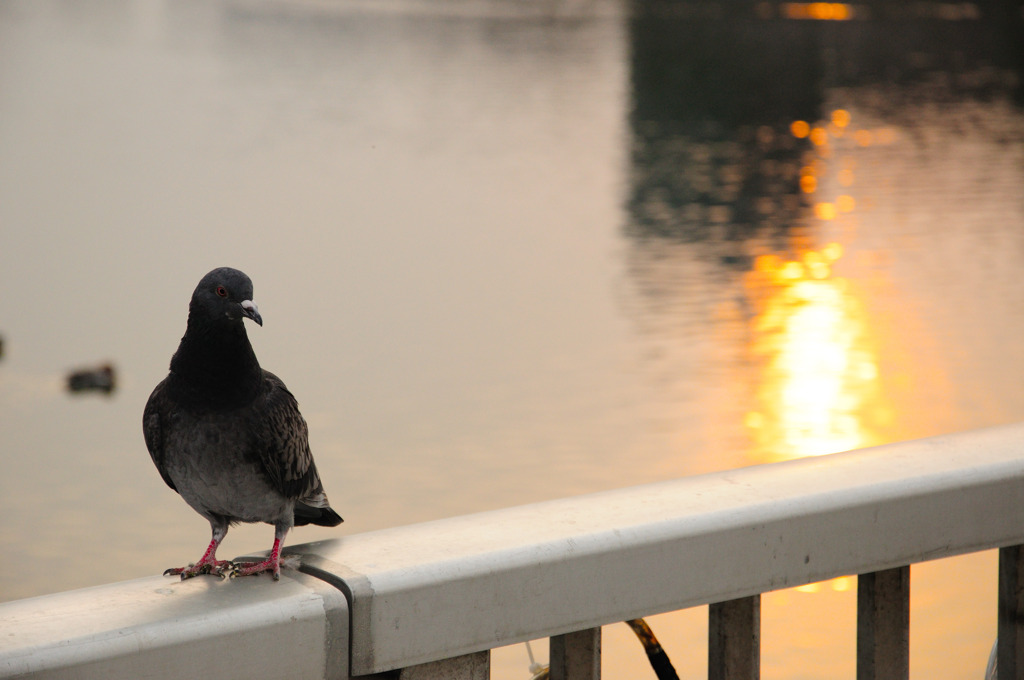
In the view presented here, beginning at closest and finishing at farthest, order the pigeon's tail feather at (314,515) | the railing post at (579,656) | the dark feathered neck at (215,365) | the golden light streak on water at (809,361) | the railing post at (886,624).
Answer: the railing post at (579,656) → the railing post at (886,624) → the dark feathered neck at (215,365) → the pigeon's tail feather at (314,515) → the golden light streak on water at (809,361)

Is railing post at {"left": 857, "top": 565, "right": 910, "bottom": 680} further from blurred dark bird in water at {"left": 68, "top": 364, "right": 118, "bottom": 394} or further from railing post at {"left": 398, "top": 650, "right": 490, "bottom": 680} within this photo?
blurred dark bird in water at {"left": 68, "top": 364, "right": 118, "bottom": 394}

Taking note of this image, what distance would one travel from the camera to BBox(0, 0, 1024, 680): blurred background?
9.14 metres

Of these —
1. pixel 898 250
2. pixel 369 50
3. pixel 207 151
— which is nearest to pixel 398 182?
pixel 207 151

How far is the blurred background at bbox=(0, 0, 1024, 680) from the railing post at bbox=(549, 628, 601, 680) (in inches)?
194

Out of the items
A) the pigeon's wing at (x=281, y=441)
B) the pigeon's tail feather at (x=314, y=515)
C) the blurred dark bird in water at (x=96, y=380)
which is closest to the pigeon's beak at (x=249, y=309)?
the pigeon's wing at (x=281, y=441)

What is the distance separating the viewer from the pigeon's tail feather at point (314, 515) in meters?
2.58

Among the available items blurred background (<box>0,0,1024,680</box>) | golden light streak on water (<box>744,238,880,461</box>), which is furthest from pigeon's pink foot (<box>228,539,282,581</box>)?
golden light streak on water (<box>744,238,880,461</box>)

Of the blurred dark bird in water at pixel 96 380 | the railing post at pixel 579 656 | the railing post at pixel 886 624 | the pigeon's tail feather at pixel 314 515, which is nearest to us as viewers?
the railing post at pixel 579 656

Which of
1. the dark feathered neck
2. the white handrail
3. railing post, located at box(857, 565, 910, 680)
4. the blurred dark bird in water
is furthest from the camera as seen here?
the blurred dark bird in water

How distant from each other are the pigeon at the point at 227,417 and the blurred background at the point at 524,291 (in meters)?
4.45

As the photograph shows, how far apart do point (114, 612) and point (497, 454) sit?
859 cm

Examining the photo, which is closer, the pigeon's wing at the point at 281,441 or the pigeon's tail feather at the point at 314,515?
the pigeon's wing at the point at 281,441

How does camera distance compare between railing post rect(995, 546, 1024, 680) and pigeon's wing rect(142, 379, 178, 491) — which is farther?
pigeon's wing rect(142, 379, 178, 491)

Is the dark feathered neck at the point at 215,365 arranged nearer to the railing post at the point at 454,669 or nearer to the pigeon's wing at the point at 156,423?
the pigeon's wing at the point at 156,423
